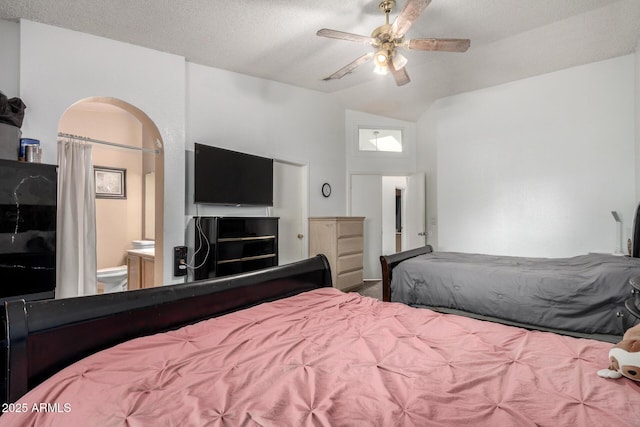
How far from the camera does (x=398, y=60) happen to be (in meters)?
2.49

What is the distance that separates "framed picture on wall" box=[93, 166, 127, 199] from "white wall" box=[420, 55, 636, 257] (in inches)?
190

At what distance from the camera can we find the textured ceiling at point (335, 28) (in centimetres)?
247

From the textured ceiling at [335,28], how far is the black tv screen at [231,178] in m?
1.05

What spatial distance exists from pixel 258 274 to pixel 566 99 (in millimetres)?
4308

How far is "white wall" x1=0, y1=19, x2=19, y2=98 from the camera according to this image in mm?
2377

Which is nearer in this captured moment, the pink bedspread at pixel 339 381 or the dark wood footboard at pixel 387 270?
the pink bedspread at pixel 339 381

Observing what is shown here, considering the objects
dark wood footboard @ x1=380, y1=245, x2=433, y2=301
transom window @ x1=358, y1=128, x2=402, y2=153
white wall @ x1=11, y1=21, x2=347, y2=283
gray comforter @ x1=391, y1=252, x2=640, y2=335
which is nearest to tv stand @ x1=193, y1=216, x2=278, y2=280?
white wall @ x1=11, y1=21, x2=347, y2=283

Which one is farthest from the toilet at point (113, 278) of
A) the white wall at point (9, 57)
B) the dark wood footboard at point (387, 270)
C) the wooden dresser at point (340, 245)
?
the dark wood footboard at point (387, 270)

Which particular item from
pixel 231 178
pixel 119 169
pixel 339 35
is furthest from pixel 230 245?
pixel 119 169

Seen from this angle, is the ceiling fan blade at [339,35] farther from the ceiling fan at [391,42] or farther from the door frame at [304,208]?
the door frame at [304,208]

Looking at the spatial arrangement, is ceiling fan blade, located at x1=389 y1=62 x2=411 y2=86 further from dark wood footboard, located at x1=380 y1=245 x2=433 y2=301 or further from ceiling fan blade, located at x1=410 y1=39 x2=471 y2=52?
dark wood footboard, located at x1=380 y1=245 x2=433 y2=301

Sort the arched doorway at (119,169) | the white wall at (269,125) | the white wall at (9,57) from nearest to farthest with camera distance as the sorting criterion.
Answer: the white wall at (9,57) < the white wall at (269,125) < the arched doorway at (119,169)

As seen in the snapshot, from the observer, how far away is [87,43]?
2.68 m

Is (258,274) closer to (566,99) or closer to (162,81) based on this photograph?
(162,81)
